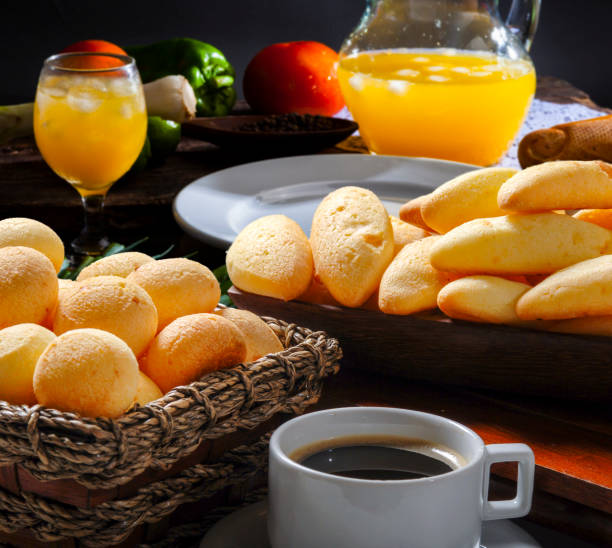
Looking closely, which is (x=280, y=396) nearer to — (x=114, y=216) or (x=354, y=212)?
(x=354, y=212)

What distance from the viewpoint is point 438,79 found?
1092 millimetres

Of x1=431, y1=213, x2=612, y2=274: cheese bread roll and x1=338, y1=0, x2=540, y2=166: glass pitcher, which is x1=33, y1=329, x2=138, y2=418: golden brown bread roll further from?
x1=338, y1=0, x2=540, y2=166: glass pitcher

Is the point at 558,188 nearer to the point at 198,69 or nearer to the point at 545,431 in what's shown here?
the point at 545,431

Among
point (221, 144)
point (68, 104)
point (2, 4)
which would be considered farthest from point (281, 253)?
point (2, 4)

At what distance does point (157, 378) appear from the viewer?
463 mm

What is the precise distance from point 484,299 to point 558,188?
3.4 inches

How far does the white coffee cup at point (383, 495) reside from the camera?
385 mm

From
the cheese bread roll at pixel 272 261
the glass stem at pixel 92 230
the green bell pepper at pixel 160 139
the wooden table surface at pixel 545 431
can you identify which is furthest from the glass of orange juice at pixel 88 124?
the wooden table surface at pixel 545 431

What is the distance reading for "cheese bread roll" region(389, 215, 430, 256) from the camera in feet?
2.03

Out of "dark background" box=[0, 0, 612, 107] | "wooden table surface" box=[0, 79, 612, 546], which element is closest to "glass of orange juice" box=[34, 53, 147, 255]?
"wooden table surface" box=[0, 79, 612, 546]

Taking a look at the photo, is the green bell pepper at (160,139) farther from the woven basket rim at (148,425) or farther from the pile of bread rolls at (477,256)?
the woven basket rim at (148,425)

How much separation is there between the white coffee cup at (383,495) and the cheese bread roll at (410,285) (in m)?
0.12

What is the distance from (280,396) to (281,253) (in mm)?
142

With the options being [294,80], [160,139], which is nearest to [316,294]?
[160,139]
